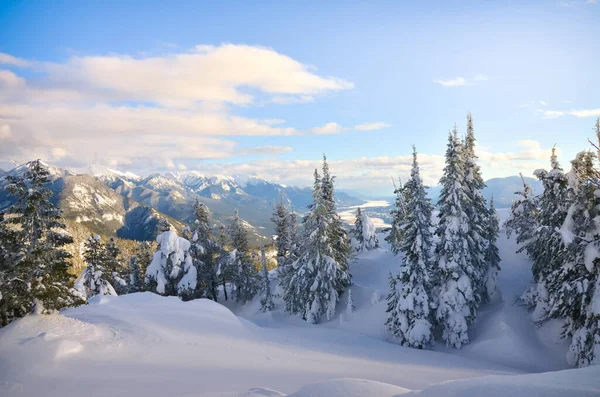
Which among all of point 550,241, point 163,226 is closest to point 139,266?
point 163,226

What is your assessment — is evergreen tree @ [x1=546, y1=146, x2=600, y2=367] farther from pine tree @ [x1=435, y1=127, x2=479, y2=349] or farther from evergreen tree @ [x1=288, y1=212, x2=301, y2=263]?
evergreen tree @ [x1=288, y1=212, x2=301, y2=263]

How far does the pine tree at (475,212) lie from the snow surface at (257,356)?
3299 millimetres

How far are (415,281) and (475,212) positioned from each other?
740cm

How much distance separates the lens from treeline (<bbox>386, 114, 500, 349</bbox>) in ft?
72.7

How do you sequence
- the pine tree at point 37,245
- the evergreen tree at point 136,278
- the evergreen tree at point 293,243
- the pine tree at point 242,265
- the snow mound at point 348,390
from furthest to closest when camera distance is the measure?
the evergreen tree at point 136,278 < the pine tree at point 242,265 < the evergreen tree at point 293,243 < the pine tree at point 37,245 < the snow mound at point 348,390

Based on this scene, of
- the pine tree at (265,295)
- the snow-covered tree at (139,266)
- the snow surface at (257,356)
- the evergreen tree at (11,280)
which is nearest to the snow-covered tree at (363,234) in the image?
the pine tree at (265,295)

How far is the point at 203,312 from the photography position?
22.1 meters

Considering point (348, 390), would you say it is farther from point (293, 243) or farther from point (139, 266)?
point (139, 266)

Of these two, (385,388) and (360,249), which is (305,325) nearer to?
(385,388)

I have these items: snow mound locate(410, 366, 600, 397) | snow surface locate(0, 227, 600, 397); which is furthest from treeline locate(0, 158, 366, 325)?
snow mound locate(410, 366, 600, 397)

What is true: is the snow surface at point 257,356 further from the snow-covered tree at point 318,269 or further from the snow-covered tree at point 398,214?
the snow-covered tree at point 398,214

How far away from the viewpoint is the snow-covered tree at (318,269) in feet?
95.0

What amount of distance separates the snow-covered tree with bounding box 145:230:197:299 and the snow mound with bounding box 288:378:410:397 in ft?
94.0

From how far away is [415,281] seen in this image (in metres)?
22.7
